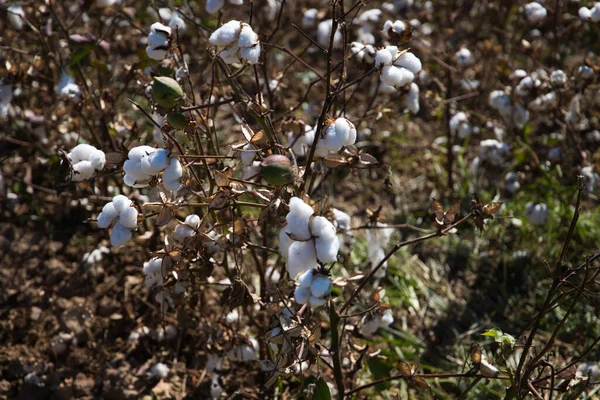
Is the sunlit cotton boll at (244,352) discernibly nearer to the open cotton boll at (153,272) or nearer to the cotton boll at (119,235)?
the open cotton boll at (153,272)

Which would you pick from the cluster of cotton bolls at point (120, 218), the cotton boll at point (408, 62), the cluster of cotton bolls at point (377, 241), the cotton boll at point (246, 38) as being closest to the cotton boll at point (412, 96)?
the cluster of cotton bolls at point (377, 241)

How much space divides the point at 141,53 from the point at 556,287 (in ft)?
4.53

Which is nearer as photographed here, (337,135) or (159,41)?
(337,135)

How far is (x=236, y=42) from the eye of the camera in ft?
4.25

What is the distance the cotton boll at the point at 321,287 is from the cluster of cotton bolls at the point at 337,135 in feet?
0.92

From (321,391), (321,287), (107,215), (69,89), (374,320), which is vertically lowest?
(321,391)

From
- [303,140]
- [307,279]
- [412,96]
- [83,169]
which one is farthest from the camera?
[412,96]

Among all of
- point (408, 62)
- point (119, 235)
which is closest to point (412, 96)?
point (408, 62)

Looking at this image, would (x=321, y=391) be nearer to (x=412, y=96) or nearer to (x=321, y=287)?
(x=321, y=287)

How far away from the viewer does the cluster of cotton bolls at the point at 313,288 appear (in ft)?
3.93

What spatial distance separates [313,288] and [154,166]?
403mm

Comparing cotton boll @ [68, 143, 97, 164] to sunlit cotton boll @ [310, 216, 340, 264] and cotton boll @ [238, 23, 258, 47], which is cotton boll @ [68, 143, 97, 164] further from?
sunlit cotton boll @ [310, 216, 340, 264]

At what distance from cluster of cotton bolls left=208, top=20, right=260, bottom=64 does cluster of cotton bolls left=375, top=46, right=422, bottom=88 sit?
0.28 meters

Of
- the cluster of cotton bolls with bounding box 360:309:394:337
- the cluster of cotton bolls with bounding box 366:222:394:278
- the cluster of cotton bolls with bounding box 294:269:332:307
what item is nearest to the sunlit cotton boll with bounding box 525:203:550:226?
the cluster of cotton bolls with bounding box 366:222:394:278
